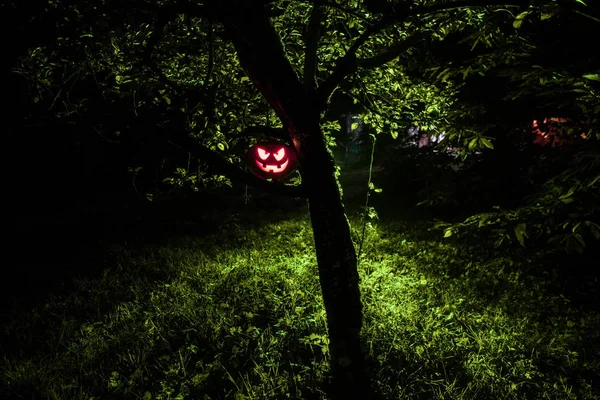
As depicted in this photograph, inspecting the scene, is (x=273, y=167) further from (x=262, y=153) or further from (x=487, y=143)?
(x=487, y=143)

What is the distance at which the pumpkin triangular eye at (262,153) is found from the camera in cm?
313

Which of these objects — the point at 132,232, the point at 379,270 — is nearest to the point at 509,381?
the point at 379,270

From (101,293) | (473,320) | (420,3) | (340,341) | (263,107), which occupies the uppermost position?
(420,3)

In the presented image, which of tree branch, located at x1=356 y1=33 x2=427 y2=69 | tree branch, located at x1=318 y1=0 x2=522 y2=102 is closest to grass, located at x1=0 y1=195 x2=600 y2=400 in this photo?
tree branch, located at x1=356 y1=33 x2=427 y2=69

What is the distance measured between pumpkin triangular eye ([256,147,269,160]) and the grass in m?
2.39

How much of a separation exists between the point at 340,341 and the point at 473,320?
2.74 m

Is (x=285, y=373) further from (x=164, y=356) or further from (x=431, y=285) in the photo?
(x=431, y=285)

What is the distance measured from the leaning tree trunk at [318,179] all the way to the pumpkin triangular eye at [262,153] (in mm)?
489

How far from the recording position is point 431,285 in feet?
19.2

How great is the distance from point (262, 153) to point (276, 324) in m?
A: 2.60

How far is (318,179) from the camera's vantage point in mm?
2686

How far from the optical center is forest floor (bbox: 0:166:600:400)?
3.47 m

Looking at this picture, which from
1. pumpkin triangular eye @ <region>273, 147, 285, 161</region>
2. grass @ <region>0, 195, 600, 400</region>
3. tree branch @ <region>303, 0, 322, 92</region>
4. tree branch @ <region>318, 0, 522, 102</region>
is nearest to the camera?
tree branch @ <region>318, 0, 522, 102</region>

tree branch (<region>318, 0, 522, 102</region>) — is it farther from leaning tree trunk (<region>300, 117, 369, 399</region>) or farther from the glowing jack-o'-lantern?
the glowing jack-o'-lantern
